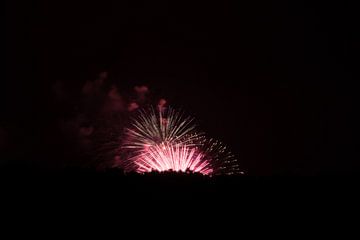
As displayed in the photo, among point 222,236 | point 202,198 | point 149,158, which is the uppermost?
point 149,158

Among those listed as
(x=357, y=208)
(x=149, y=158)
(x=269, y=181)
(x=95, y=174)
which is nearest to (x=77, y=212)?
(x=95, y=174)

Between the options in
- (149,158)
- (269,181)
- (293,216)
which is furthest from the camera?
(149,158)

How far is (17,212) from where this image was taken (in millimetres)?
16016

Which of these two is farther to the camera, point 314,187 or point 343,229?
point 314,187

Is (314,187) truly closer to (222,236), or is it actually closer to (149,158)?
(222,236)

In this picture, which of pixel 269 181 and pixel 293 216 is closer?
pixel 293 216

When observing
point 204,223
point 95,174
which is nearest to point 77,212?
point 95,174

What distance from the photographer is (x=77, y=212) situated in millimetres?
16281

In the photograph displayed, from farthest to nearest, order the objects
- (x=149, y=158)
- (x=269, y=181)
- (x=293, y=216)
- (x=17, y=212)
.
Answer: (x=149, y=158) < (x=269, y=181) < (x=293, y=216) < (x=17, y=212)

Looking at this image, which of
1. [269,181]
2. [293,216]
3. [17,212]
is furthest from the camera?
[269,181]

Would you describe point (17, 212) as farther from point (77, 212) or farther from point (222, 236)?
point (222, 236)

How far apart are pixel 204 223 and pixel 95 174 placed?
390 cm

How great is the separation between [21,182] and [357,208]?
10840mm

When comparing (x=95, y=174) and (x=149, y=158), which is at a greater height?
(x=149, y=158)
